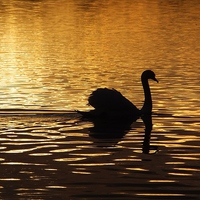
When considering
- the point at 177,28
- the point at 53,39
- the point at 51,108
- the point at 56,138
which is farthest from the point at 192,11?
the point at 56,138

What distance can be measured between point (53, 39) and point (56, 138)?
1069 inches

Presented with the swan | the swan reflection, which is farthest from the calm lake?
the swan

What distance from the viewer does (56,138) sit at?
62.8 ft

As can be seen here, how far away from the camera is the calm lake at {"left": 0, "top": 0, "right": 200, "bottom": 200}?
1488 centimetres

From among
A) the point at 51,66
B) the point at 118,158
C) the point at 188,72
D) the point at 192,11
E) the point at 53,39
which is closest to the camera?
the point at 118,158

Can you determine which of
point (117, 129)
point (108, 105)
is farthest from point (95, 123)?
point (117, 129)

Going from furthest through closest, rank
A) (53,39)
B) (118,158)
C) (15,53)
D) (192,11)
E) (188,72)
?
(192,11) < (53,39) < (15,53) < (188,72) < (118,158)

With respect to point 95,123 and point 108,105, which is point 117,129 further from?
point 108,105

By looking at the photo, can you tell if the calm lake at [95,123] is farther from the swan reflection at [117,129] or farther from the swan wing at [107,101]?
the swan wing at [107,101]

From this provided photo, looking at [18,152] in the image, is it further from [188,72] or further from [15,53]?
[15,53]

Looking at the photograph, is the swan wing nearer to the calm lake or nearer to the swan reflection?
the swan reflection

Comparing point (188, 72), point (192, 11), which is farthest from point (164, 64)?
point (192, 11)

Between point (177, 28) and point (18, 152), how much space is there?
35.9 metres

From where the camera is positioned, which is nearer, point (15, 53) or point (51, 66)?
point (51, 66)
